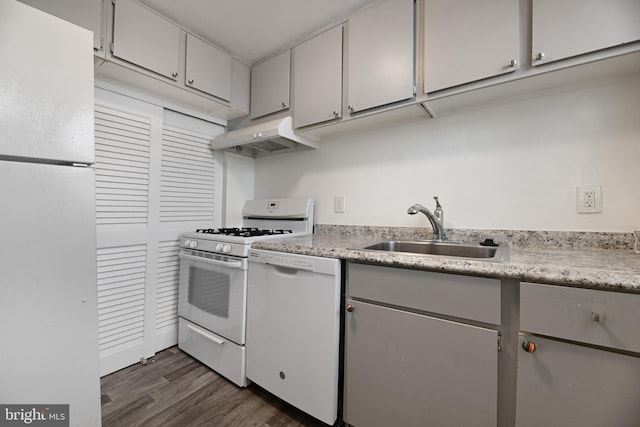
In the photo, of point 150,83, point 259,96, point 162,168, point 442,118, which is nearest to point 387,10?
point 442,118

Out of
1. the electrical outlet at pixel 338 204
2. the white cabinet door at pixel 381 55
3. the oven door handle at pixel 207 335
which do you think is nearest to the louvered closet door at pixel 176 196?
the oven door handle at pixel 207 335

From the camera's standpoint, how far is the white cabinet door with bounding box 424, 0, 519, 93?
3.65 feet

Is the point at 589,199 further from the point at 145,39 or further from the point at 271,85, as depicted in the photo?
the point at 145,39

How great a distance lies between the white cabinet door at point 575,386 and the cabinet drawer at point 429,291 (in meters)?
0.14

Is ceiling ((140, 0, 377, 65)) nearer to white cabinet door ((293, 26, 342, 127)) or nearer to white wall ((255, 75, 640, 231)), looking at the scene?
white cabinet door ((293, 26, 342, 127))

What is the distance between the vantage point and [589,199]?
3.92 feet

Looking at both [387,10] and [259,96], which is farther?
[259,96]

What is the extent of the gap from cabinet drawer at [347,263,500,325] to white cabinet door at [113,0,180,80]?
166cm

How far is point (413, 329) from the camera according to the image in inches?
38.8

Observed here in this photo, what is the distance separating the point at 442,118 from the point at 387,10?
0.66 m

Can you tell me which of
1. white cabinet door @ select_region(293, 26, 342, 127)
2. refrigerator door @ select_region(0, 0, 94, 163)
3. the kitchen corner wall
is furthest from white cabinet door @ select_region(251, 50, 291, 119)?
refrigerator door @ select_region(0, 0, 94, 163)

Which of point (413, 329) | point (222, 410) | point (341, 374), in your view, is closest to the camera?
point (413, 329)

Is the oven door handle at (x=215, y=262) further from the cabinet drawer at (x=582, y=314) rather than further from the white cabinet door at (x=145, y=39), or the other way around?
the cabinet drawer at (x=582, y=314)

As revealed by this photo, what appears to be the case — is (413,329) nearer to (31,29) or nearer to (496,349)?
(496,349)
